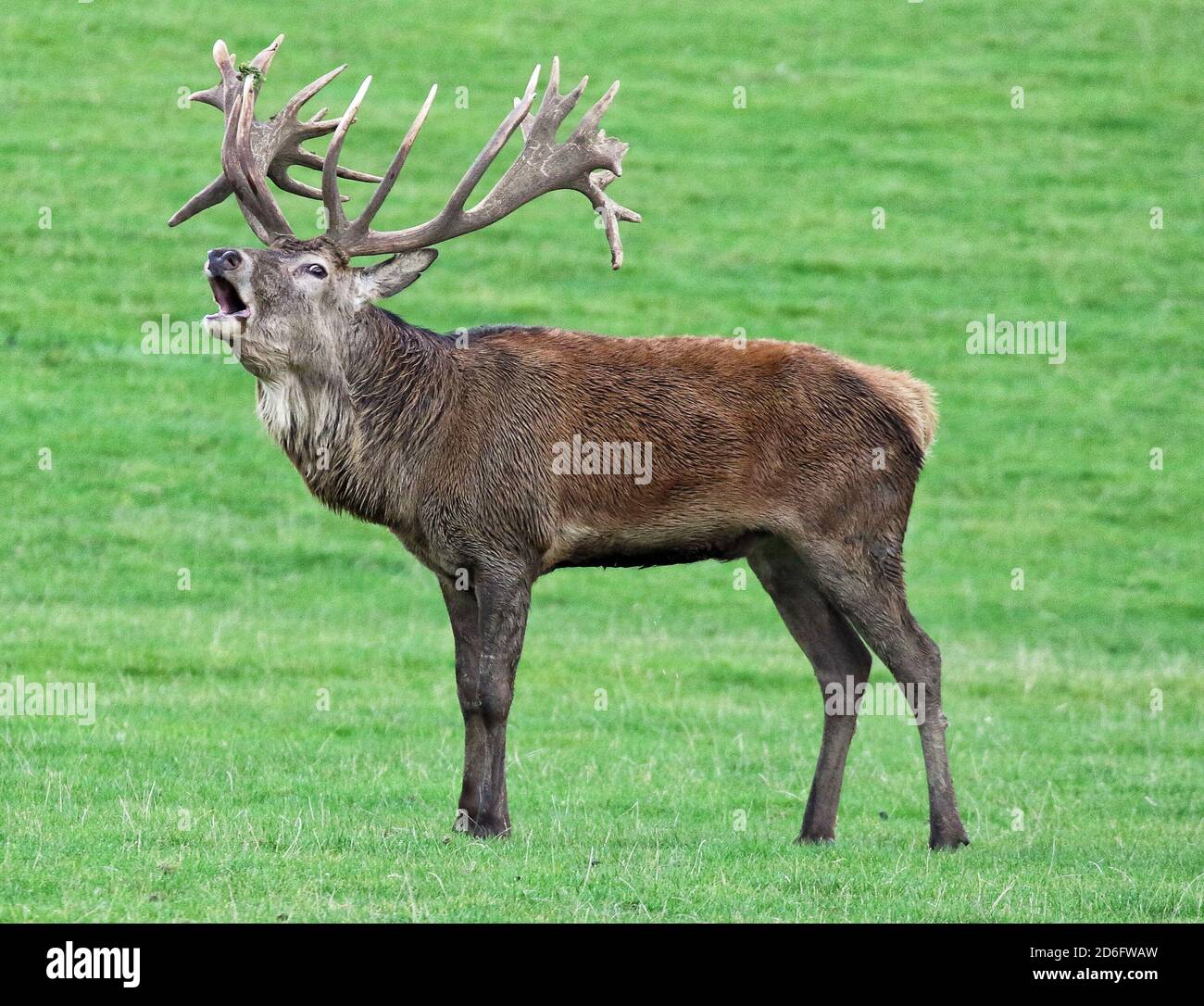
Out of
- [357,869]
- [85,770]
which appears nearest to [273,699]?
[85,770]

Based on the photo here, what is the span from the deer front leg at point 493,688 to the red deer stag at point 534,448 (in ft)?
0.03

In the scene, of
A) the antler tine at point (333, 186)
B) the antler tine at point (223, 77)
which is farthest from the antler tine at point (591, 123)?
the antler tine at point (223, 77)

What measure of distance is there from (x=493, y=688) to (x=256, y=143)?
10.8ft

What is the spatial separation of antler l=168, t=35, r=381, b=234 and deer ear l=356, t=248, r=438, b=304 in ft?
1.48

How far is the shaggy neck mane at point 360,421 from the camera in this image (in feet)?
29.9

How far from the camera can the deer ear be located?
9336 millimetres

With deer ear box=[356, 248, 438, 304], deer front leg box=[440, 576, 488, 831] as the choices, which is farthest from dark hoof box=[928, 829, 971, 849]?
deer ear box=[356, 248, 438, 304]

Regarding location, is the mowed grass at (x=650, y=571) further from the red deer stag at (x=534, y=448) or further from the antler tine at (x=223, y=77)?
the antler tine at (x=223, y=77)

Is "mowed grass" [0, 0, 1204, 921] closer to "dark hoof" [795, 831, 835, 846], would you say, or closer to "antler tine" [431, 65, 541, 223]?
"dark hoof" [795, 831, 835, 846]

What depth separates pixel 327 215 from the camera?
931 cm

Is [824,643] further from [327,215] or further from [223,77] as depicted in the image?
[223,77]

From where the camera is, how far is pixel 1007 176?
1045 inches

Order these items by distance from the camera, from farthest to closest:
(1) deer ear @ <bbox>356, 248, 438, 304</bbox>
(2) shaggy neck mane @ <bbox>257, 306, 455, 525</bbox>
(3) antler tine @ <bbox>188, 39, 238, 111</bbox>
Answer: (3) antler tine @ <bbox>188, 39, 238, 111</bbox>, (1) deer ear @ <bbox>356, 248, 438, 304</bbox>, (2) shaggy neck mane @ <bbox>257, 306, 455, 525</bbox>
